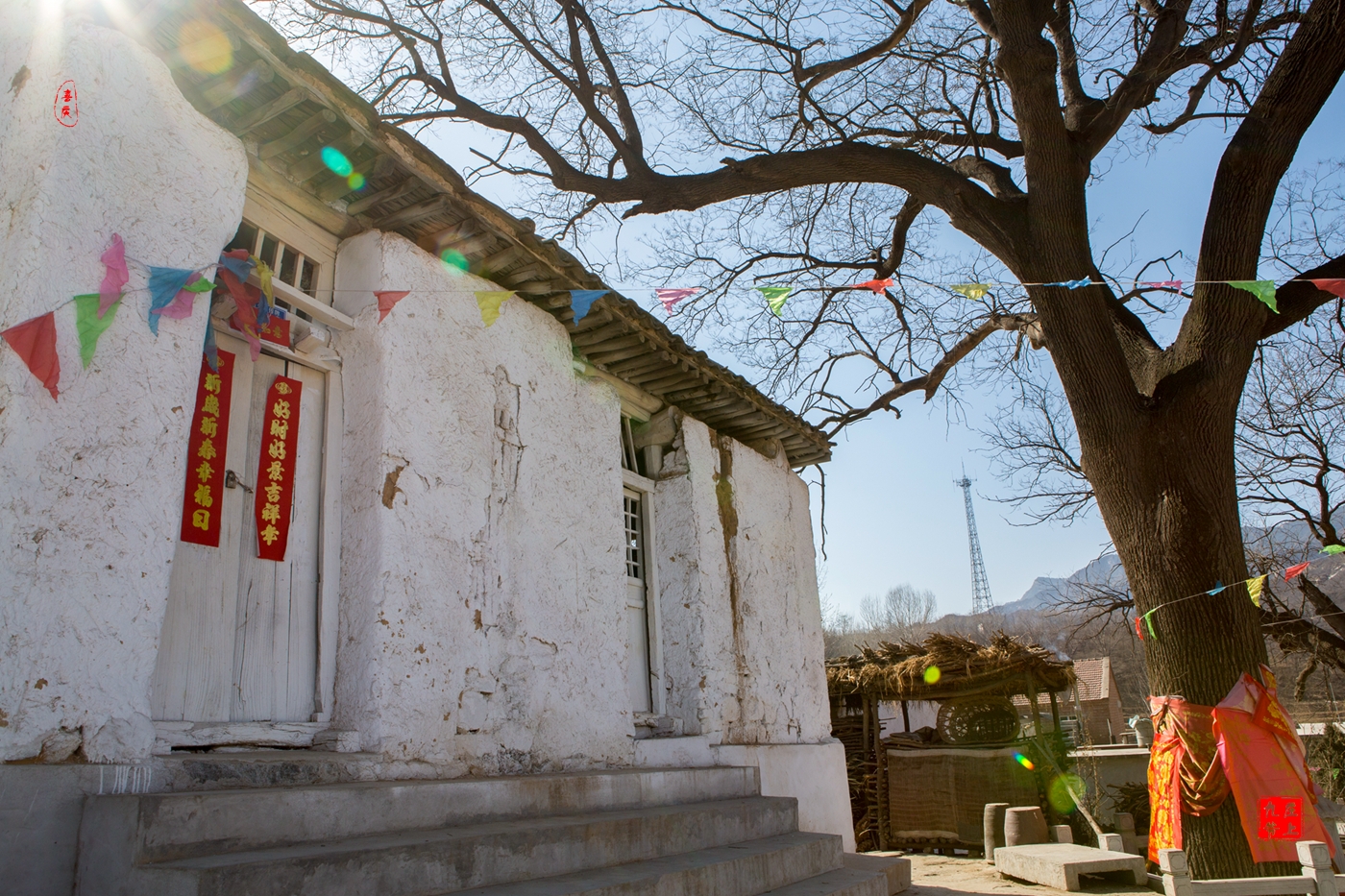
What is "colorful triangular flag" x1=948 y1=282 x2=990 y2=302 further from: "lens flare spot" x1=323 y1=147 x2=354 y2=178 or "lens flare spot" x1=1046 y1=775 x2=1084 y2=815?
"lens flare spot" x1=1046 y1=775 x2=1084 y2=815

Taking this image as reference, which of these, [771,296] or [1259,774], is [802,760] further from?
[771,296]

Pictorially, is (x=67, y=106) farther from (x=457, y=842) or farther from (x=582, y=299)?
(x=457, y=842)

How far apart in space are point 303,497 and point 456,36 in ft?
17.3

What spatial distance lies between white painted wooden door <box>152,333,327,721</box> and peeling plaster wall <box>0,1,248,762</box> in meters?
0.33

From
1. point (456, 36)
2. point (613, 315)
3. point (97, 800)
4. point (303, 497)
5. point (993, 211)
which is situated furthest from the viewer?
point (456, 36)

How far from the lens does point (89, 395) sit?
3.18 meters

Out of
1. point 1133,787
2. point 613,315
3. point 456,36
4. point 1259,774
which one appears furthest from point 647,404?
point 1133,787

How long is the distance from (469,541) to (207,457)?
4.50ft

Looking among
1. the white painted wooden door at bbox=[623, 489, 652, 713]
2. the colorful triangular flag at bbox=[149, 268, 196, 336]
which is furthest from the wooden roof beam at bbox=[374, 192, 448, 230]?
the white painted wooden door at bbox=[623, 489, 652, 713]

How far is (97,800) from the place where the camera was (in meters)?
2.81

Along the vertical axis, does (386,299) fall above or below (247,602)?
above

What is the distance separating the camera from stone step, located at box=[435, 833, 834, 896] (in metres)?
3.30

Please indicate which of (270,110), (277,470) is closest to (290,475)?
(277,470)

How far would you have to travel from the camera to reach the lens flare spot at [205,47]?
12.0 ft
